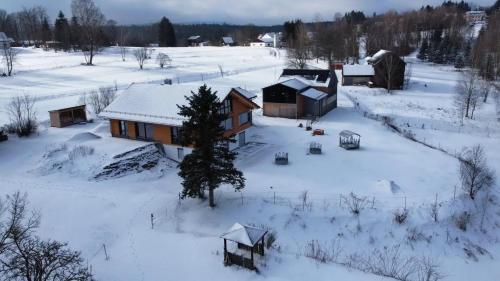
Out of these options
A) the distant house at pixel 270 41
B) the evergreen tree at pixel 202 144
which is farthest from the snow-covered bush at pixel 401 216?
the distant house at pixel 270 41

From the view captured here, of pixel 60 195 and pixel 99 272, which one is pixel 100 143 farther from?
pixel 99 272

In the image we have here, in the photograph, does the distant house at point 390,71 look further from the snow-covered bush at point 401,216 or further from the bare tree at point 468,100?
the snow-covered bush at point 401,216

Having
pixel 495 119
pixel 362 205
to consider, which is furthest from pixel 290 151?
pixel 495 119

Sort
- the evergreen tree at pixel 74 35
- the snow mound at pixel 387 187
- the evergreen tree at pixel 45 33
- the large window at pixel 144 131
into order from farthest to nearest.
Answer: the evergreen tree at pixel 45 33 → the evergreen tree at pixel 74 35 → the large window at pixel 144 131 → the snow mound at pixel 387 187

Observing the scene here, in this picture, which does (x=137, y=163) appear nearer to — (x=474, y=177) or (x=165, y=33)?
(x=474, y=177)

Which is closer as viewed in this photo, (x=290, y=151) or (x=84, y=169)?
(x=84, y=169)

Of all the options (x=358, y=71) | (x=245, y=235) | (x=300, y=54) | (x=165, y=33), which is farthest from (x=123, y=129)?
(x=165, y=33)
